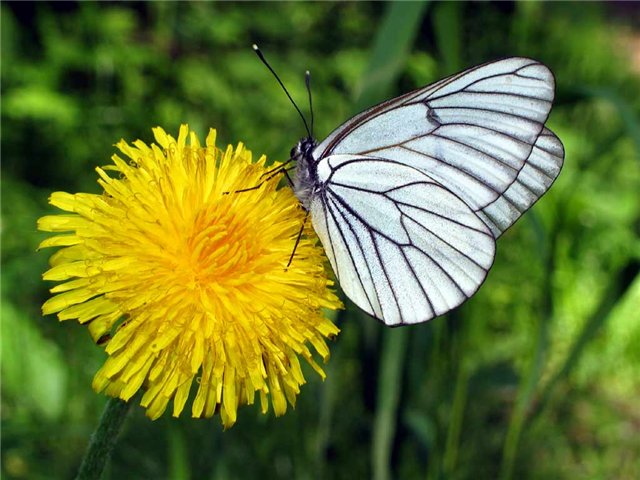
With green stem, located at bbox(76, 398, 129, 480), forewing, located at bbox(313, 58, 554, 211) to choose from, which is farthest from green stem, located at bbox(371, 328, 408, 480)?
green stem, located at bbox(76, 398, 129, 480)

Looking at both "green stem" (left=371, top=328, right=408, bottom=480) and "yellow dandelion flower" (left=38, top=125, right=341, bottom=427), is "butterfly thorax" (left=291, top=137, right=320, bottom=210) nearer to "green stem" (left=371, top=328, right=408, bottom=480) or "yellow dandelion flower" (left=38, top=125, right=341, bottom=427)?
"yellow dandelion flower" (left=38, top=125, right=341, bottom=427)

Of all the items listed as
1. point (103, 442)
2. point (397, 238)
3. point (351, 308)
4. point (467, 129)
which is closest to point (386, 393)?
point (351, 308)

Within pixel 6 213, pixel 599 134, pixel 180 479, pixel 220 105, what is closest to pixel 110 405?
pixel 180 479

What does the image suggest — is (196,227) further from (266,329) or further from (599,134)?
(599,134)

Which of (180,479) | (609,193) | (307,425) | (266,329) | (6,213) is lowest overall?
(180,479)

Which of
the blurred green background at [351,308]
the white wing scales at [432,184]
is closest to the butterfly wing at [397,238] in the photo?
the white wing scales at [432,184]

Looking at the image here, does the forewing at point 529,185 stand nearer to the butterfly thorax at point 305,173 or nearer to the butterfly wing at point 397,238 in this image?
the butterfly wing at point 397,238
